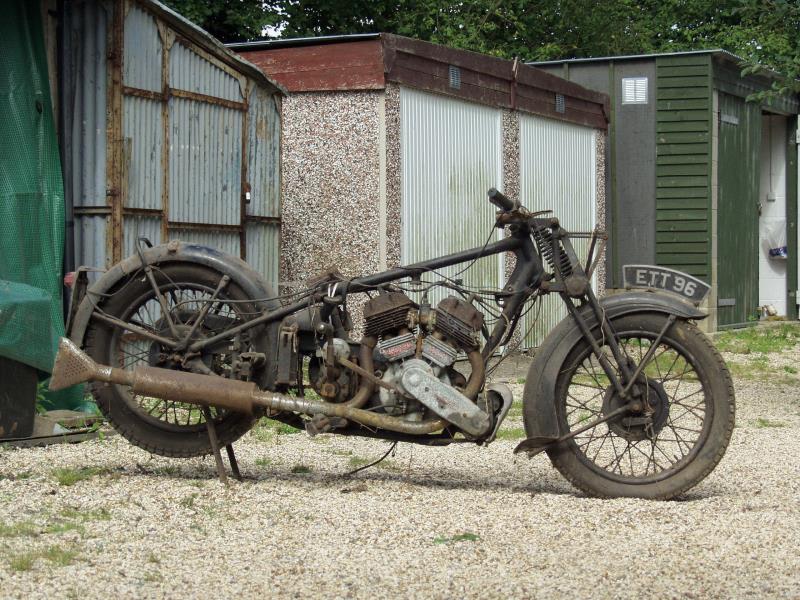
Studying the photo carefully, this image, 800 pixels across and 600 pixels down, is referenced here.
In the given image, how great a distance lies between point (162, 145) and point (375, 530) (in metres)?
5.40

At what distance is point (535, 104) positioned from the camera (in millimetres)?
13828

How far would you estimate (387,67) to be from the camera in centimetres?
1127

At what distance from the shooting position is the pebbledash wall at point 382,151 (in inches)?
448

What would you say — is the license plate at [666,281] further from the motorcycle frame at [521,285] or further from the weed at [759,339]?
the weed at [759,339]

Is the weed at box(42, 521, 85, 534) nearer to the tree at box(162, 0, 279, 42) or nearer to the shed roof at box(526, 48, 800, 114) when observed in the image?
the shed roof at box(526, 48, 800, 114)

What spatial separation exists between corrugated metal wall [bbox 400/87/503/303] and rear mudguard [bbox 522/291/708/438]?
616 cm

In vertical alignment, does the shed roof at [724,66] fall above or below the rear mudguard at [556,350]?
above

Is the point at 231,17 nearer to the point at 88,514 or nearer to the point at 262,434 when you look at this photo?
the point at 262,434

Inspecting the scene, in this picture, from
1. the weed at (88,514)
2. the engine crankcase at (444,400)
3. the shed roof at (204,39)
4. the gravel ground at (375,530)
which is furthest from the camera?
the shed roof at (204,39)

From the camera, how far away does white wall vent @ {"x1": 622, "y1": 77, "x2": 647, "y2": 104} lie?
1652 cm

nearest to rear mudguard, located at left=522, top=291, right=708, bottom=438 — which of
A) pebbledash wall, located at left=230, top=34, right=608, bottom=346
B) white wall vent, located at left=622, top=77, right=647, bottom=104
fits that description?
pebbledash wall, located at left=230, top=34, right=608, bottom=346

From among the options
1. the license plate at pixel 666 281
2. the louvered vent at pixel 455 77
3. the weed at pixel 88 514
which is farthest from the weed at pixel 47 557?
the louvered vent at pixel 455 77

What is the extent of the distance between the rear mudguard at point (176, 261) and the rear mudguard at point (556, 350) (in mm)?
1228

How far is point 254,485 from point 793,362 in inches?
359
